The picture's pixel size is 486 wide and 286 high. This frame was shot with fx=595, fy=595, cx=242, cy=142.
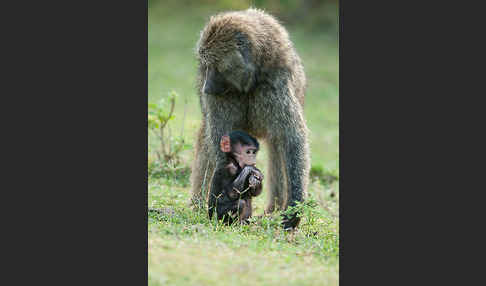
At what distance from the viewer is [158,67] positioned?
14.4 meters

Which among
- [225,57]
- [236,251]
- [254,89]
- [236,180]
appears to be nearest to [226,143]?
[236,180]

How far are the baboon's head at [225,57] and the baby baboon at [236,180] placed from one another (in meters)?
0.51

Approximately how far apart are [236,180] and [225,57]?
3.88 ft

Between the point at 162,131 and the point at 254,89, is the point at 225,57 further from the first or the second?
the point at 162,131

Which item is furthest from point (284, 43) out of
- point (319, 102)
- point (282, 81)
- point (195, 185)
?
point (319, 102)

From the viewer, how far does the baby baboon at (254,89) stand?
5488mm

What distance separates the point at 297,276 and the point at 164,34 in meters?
13.6

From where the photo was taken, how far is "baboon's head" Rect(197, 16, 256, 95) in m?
5.44

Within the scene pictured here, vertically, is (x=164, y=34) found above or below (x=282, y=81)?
above

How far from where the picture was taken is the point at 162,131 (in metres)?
8.12

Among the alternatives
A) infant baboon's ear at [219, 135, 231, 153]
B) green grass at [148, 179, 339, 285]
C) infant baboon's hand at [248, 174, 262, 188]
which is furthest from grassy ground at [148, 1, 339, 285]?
infant baboon's ear at [219, 135, 231, 153]

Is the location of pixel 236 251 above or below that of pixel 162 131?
below

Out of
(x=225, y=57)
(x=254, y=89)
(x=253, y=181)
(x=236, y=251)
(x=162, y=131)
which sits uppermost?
(x=225, y=57)

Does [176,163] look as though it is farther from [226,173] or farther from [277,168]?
[226,173]
